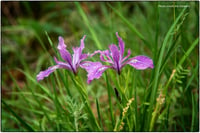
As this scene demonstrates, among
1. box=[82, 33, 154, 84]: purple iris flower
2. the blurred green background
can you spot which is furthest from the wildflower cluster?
the blurred green background

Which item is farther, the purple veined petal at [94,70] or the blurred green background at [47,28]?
the blurred green background at [47,28]

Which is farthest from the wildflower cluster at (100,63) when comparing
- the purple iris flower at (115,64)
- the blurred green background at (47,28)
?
the blurred green background at (47,28)

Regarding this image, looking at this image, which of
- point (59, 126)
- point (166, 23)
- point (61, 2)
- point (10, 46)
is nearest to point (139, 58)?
point (59, 126)

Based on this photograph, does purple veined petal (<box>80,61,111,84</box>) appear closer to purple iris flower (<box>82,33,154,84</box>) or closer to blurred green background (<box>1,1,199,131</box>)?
purple iris flower (<box>82,33,154,84</box>)

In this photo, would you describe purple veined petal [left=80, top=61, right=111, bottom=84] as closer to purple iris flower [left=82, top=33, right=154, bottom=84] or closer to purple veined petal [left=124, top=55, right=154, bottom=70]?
purple iris flower [left=82, top=33, right=154, bottom=84]

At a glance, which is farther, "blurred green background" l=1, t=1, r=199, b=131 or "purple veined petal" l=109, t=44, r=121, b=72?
"blurred green background" l=1, t=1, r=199, b=131

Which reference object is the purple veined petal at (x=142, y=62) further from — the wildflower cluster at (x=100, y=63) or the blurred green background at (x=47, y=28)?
the blurred green background at (x=47, y=28)

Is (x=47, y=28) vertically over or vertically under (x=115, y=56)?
over

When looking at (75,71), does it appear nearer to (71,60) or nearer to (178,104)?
(71,60)

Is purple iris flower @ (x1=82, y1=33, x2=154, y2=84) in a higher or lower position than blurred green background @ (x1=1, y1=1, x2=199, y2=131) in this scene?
lower

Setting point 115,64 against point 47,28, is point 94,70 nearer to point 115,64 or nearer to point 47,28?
point 115,64

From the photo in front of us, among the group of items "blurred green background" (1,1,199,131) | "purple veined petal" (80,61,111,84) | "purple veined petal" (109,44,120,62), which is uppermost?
"blurred green background" (1,1,199,131)

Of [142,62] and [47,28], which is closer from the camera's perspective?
[142,62]

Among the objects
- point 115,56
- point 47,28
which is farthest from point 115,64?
point 47,28
